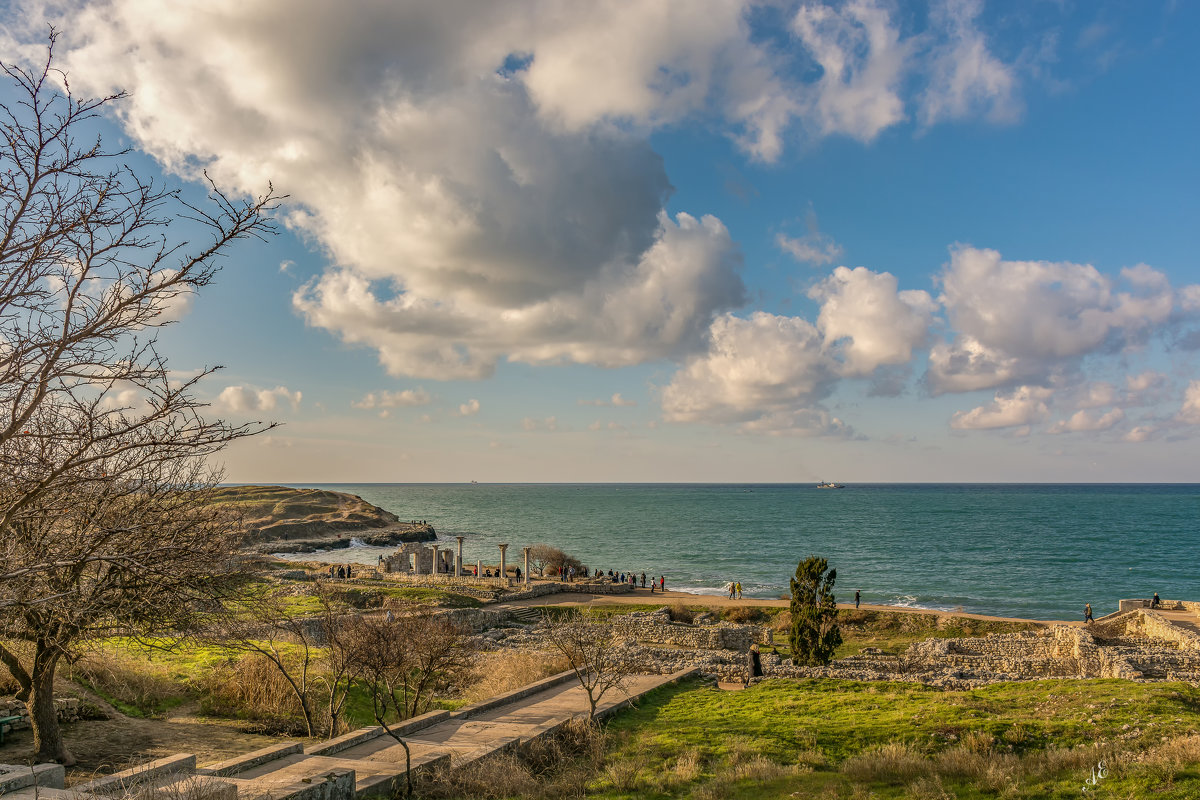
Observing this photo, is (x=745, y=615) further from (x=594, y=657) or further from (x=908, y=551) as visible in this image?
(x=908, y=551)

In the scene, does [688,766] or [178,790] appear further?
[688,766]

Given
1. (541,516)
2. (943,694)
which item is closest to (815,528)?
(541,516)

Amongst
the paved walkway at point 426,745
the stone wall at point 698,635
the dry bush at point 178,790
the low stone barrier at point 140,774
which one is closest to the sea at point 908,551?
the stone wall at point 698,635

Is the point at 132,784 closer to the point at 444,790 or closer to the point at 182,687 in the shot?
the point at 444,790

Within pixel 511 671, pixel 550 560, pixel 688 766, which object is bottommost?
pixel 550 560

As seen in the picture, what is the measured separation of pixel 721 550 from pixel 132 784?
85.5m

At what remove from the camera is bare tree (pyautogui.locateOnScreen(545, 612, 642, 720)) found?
46.5 feet

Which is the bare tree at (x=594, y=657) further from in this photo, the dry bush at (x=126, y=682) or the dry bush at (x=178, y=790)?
the dry bush at (x=126, y=682)

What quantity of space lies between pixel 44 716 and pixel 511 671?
38.4 ft

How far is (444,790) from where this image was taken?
1052 centimetres

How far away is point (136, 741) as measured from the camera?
45.8ft

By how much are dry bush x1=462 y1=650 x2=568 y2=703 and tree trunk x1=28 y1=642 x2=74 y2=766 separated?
961 centimetres

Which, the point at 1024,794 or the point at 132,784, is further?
the point at 1024,794

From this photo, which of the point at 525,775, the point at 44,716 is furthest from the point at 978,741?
the point at 44,716
